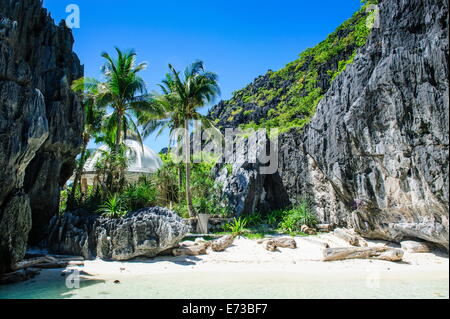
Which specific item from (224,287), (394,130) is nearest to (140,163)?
(224,287)

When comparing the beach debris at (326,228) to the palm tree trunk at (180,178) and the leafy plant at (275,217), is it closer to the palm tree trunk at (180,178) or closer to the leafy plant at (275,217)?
the leafy plant at (275,217)

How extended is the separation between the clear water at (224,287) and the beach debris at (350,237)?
4.53 metres

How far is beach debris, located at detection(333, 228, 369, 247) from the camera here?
12883mm

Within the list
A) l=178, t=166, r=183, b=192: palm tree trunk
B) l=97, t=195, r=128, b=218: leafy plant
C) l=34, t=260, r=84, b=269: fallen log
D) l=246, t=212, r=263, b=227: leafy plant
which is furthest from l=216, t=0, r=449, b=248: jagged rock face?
l=34, t=260, r=84, b=269: fallen log

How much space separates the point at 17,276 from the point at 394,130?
40.6 feet

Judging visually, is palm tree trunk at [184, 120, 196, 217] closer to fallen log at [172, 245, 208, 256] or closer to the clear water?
fallen log at [172, 245, 208, 256]

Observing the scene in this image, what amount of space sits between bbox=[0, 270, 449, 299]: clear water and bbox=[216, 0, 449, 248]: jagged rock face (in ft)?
9.55

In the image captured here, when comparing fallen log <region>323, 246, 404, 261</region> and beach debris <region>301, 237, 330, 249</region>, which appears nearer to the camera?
fallen log <region>323, 246, 404, 261</region>

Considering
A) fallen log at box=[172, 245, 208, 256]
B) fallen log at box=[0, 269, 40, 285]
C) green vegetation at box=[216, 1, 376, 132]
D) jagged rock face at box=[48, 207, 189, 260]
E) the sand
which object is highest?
green vegetation at box=[216, 1, 376, 132]

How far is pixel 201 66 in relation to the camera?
19062mm

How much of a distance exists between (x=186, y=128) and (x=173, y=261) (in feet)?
29.7

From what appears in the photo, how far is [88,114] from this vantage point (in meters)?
18.6

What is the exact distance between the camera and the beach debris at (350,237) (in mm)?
12883

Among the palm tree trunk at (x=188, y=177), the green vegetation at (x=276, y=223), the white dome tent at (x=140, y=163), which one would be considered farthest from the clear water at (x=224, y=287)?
the white dome tent at (x=140, y=163)
